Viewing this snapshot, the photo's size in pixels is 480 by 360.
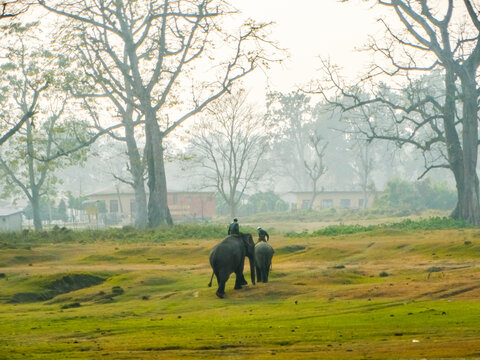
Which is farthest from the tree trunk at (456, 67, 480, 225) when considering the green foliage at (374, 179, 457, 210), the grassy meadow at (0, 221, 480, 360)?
the green foliage at (374, 179, 457, 210)

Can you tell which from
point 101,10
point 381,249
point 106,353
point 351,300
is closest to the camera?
point 106,353

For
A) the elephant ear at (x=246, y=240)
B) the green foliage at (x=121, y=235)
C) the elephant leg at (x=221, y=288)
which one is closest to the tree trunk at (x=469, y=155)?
the green foliage at (x=121, y=235)

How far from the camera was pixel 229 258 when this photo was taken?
1767cm

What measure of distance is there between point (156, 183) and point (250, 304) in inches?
1088

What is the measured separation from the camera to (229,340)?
422 inches

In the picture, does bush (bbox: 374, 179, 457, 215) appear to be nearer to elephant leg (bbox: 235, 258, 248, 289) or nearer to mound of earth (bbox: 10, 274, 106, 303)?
mound of earth (bbox: 10, 274, 106, 303)

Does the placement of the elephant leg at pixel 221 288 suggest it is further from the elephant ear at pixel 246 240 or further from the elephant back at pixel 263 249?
the elephant back at pixel 263 249

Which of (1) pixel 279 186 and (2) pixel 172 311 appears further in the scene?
(1) pixel 279 186

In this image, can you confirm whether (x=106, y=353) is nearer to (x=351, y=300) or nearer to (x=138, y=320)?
(x=138, y=320)

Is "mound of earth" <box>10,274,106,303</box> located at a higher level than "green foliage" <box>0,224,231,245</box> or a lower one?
lower

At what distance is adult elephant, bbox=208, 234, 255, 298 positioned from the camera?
684 inches

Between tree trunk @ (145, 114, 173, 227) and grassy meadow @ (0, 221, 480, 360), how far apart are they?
1328 cm

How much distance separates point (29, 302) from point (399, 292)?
8705 mm

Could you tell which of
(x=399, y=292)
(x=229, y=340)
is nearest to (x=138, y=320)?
(x=229, y=340)
